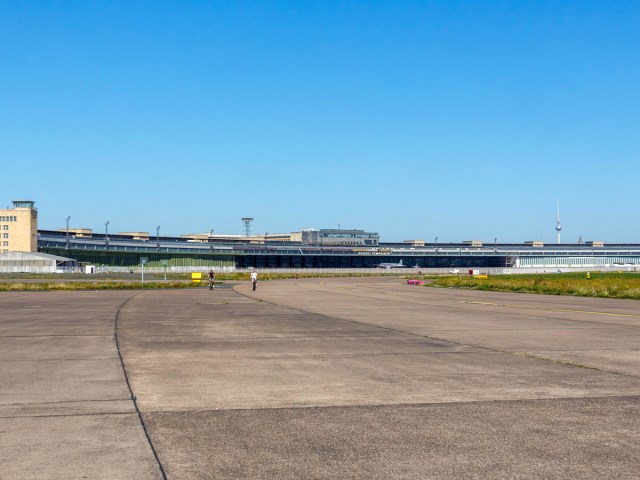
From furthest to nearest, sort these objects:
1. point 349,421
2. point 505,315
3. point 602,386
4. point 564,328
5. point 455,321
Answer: point 505,315 → point 455,321 → point 564,328 → point 602,386 → point 349,421

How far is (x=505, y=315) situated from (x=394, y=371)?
627 inches

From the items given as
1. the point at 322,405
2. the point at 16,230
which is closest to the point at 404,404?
the point at 322,405

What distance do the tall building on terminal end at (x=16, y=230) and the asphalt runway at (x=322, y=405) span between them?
128 metres

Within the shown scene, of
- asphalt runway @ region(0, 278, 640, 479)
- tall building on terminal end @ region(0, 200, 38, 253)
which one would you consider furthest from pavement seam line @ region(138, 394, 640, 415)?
tall building on terminal end @ region(0, 200, 38, 253)

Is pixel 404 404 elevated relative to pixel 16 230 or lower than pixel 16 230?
lower

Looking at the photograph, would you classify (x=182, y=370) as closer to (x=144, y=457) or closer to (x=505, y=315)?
(x=144, y=457)

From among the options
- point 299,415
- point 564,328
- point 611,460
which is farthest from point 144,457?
point 564,328

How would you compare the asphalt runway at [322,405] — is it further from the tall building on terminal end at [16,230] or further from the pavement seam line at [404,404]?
the tall building on terminal end at [16,230]

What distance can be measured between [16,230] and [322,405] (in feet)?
462

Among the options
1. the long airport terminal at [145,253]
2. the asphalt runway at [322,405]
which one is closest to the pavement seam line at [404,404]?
the asphalt runway at [322,405]

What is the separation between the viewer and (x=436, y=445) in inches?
283

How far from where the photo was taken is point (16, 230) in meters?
136

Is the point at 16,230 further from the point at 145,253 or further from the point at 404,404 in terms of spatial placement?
the point at 404,404

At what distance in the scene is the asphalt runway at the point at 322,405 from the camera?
6.58m
